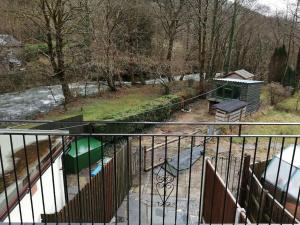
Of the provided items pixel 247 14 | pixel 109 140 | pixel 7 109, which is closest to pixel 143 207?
pixel 109 140

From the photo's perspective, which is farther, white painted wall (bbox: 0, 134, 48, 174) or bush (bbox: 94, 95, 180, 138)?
bush (bbox: 94, 95, 180, 138)

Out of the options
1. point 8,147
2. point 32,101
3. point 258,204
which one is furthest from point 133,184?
point 32,101

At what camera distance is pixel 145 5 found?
17.6 m

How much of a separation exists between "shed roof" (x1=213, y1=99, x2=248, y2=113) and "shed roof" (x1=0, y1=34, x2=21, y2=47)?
9.70m

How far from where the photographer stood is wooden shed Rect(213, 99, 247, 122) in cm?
1228

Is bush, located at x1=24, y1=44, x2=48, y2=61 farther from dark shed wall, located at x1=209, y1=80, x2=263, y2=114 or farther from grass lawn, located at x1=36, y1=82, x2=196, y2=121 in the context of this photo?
dark shed wall, located at x1=209, y1=80, x2=263, y2=114

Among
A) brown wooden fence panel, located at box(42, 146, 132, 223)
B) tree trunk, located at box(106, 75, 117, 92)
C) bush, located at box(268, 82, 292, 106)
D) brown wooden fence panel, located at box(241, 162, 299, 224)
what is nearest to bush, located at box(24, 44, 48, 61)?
tree trunk, located at box(106, 75, 117, 92)

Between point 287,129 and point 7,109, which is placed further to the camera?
point 7,109

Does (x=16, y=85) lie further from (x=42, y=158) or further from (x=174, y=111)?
(x=42, y=158)

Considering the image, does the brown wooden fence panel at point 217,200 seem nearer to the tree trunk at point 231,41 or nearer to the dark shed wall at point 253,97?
the dark shed wall at point 253,97

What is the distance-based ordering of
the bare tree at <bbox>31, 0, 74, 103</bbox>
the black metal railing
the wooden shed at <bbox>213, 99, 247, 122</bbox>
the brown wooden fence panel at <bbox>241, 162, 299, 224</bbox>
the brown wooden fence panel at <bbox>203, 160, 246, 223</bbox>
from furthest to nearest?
the wooden shed at <bbox>213, 99, 247, 122</bbox>, the bare tree at <bbox>31, 0, 74, 103</bbox>, the brown wooden fence panel at <bbox>241, 162, 299, 224</bbox>, the brown wooden fence panel at <bbox>203, 160, 246, 223</bbox>, the black metal railing

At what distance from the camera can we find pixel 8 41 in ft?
41.4

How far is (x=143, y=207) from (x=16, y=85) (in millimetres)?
11383

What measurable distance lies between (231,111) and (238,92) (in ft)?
7.97
